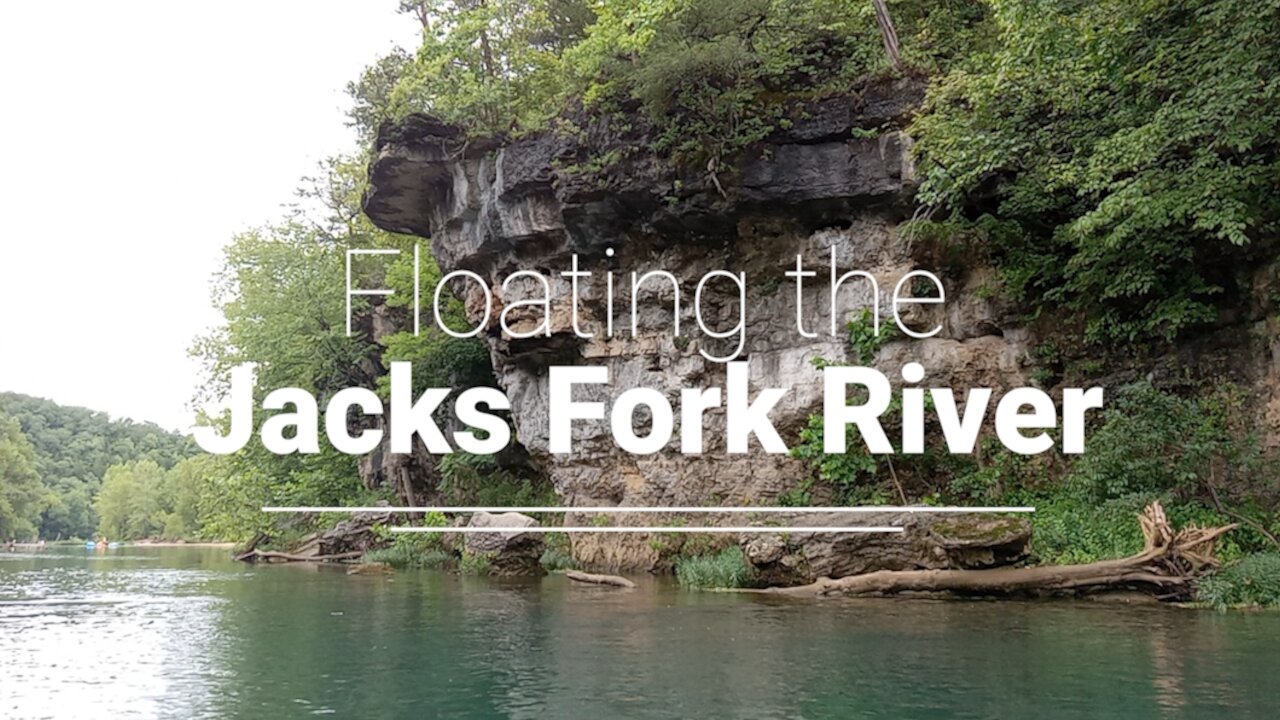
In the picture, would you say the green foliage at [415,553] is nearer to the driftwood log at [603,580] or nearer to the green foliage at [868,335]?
the driftwood log at [603,580]

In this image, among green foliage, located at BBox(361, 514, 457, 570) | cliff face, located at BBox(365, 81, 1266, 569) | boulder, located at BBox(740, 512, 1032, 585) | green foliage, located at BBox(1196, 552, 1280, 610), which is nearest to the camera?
green foliage, located at BBox(1196, 552, 1280, 610)

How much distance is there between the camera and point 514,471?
30.5 metres

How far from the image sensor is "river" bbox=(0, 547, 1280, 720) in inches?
271

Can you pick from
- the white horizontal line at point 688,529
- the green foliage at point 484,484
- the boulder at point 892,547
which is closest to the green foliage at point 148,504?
the green foliage at point 484,484

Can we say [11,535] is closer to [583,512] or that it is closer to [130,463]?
[130,463]

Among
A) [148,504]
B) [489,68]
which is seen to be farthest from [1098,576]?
[148,504]

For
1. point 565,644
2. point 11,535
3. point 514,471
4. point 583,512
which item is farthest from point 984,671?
point 11,535

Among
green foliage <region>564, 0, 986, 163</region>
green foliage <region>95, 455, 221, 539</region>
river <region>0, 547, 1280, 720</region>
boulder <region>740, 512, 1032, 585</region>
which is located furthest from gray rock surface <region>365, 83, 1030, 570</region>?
green foliage <region>95, 455, 221, 539</region>

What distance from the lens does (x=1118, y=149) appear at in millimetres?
14516

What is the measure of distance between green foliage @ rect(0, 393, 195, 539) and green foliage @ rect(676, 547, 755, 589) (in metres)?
96.2

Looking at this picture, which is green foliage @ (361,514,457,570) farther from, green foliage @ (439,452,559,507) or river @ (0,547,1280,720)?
river @ (0,547,1280,720)

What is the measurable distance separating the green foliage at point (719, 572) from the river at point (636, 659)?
4.51ft

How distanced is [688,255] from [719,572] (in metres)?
8.90

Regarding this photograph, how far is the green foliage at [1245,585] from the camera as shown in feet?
40.3
